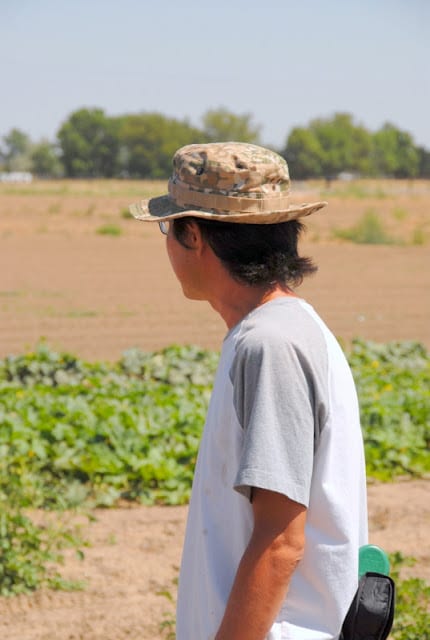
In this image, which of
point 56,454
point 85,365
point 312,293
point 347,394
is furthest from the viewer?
point 312,293

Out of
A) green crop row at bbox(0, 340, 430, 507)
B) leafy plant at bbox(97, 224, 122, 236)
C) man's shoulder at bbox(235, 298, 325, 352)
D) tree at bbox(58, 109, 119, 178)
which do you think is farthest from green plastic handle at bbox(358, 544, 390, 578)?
tree at bbox(58, 109, 119, 178)

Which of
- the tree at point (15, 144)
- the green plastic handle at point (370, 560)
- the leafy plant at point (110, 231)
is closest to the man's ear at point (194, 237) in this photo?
the green plastic handle at point (370, 560)

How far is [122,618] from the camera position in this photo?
426cm

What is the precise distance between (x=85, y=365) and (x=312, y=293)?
791 centimetres

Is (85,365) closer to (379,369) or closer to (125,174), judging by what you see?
(379,369)

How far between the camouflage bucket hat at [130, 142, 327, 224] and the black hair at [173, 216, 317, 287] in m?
0.03

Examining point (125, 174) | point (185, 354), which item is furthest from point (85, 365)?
point (125, 174)

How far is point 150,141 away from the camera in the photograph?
102 metres

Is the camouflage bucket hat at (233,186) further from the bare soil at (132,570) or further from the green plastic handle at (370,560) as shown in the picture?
the bare soil at (132,570)

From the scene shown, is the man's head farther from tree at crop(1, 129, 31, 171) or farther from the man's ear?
tree at crop(1, 129, 31, 171)

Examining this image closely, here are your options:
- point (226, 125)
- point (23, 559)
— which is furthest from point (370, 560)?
point (226, 125)

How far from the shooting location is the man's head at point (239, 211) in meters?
1.93

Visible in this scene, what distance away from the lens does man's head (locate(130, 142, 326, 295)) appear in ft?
6.32

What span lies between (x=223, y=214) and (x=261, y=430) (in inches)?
17.7
